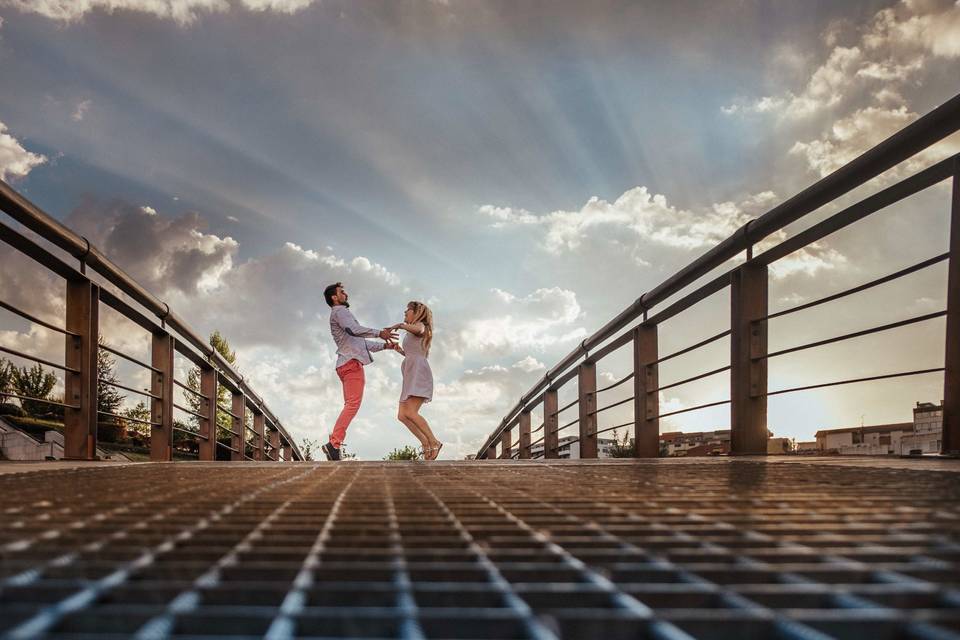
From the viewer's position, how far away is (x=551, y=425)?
6836 millimetres

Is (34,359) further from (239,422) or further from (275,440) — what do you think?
(275,440)

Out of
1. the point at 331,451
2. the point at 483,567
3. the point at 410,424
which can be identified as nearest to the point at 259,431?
the point at 331,451

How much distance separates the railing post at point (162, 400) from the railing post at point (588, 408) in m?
3.04

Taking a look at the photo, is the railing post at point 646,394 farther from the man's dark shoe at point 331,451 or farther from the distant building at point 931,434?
the man's dark shoe at point 331,451

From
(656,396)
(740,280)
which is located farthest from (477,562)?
(656,396)

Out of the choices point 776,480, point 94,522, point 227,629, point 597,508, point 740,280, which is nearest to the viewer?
point 227,629

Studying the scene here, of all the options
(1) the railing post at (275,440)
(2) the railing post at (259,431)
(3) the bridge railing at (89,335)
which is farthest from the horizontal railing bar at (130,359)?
(1) the railing post at (275,440)

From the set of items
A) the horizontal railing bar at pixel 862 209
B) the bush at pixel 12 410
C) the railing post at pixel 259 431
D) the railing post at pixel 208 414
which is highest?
the horizontal railing bar at pixel 862 209

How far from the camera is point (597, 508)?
116 centimetres

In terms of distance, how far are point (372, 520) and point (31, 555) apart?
41cm

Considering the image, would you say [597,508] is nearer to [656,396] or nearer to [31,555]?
[31,555]

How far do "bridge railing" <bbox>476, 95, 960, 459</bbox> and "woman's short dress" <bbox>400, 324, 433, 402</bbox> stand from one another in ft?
5.03

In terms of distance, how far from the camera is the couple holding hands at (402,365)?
7039 millimetres

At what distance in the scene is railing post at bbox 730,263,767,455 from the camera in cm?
352
